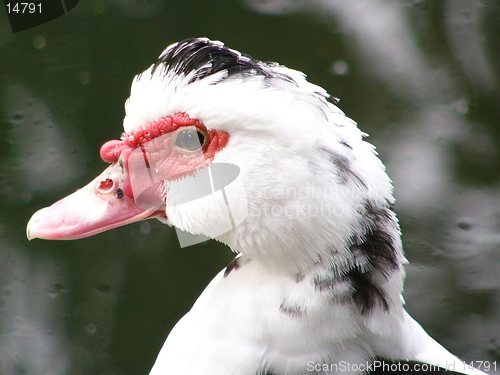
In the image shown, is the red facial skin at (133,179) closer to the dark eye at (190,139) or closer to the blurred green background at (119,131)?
the dark eye at (190,139)

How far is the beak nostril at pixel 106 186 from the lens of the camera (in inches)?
49.8

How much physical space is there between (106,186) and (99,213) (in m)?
0.04

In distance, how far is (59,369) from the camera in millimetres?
2100

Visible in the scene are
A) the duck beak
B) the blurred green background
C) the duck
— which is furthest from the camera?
the blurred green background

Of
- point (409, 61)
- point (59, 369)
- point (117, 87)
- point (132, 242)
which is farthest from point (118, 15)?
point (59, 369)

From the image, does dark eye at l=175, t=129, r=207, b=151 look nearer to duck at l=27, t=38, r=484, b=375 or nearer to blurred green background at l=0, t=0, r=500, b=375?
duck at l=27, t=38, r=484, b=375

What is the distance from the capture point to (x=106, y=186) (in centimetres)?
127

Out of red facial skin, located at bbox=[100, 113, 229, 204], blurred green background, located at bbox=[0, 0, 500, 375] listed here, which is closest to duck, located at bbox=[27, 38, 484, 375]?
red facial skin, located at bbox=[100, 113, 229, 204]

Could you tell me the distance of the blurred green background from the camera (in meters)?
2.10

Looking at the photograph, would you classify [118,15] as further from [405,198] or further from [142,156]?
[142,156]

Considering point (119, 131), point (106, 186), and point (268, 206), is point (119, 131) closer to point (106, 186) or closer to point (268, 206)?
point (106, 186)

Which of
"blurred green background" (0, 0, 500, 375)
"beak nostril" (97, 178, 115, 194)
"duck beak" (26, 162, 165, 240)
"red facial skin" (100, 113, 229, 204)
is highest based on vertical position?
"red facial skin" (100, 113, 229, 204)

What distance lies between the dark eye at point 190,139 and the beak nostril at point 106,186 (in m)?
0.14

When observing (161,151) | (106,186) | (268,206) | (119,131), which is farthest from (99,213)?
(119,131)
